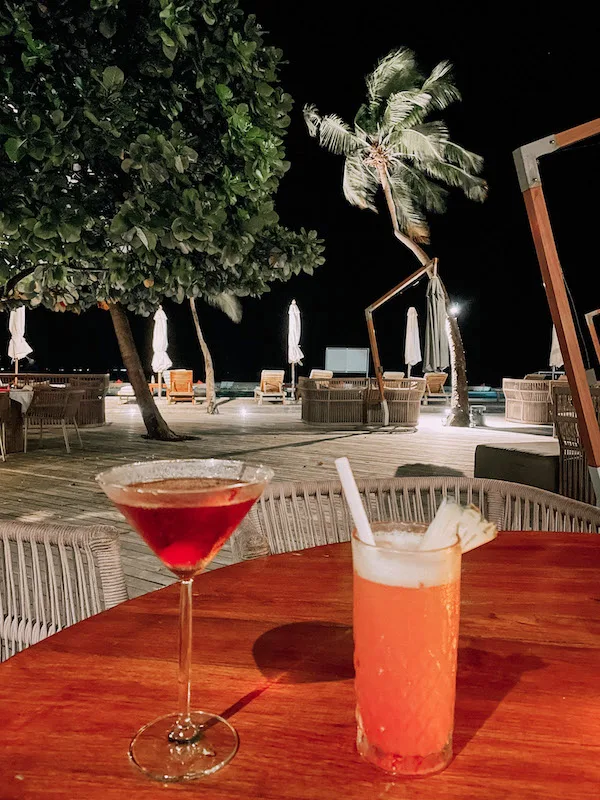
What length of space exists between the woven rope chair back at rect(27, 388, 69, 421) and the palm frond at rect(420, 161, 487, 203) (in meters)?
9.84

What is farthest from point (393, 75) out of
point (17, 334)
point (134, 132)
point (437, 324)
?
point (134, 132)

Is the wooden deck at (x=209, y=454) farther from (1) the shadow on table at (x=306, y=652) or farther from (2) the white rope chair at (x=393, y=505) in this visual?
(1) the shadow on table at (x=306, y=652)

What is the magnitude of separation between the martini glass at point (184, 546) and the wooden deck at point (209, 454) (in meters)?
2.42

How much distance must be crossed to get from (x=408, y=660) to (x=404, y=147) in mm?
14189

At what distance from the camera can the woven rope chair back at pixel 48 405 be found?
7.94 meters

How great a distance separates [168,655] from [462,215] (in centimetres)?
3265

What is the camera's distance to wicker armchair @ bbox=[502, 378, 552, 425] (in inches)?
511

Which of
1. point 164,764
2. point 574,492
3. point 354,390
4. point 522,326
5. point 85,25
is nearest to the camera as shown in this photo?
point 164,764

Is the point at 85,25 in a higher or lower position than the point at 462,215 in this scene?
lower

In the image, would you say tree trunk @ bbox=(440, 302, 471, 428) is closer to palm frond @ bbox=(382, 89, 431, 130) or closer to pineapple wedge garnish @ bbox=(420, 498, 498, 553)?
palm frond @ bbox=(382, 89, 431, 130)

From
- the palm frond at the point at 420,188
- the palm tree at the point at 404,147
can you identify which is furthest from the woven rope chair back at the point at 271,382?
the palm frond at the point at 420,188

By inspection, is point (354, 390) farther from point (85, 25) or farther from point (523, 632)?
point (523, 632)

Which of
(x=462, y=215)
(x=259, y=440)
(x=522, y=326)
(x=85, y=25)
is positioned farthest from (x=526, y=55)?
(x=522, y=326)

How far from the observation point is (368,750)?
59 centimetres
